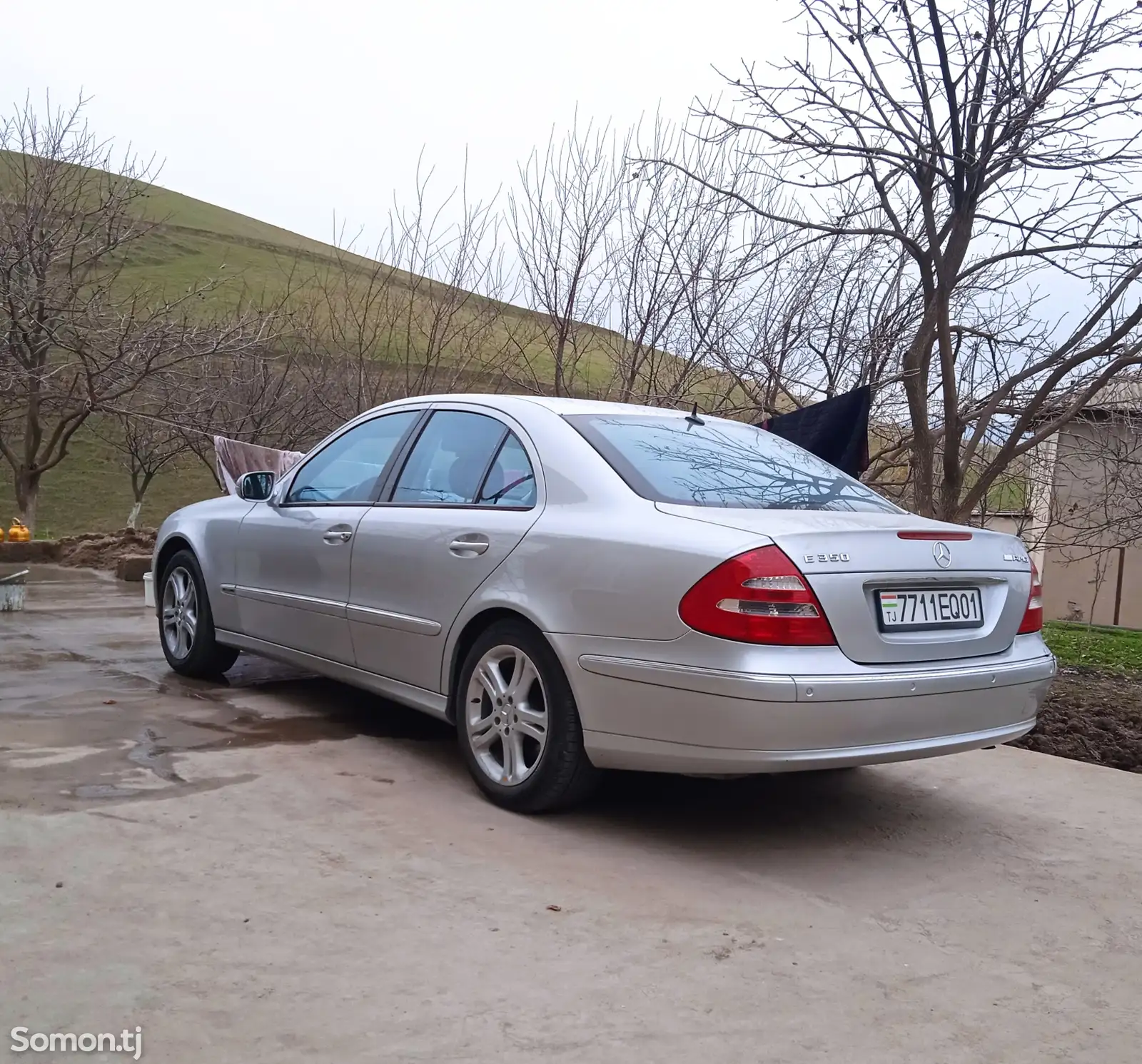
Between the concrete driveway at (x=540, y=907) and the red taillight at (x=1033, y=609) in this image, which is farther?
the red taillight at (x=1033, y=609)

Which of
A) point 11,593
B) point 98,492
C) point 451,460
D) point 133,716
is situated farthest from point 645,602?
point 98,492

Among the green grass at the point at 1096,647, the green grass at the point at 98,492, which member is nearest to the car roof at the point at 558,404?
the green grass at the point at 1096,647

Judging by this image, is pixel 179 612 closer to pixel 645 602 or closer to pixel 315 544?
pixel 315 544

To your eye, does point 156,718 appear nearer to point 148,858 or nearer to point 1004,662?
point 148,858

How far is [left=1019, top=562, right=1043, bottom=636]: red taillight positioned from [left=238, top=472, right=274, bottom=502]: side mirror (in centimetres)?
368

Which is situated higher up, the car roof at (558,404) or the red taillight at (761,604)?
the car roof at (558,404)

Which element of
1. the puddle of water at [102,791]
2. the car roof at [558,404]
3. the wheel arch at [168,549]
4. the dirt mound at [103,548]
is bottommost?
the dirt mound at [103,548]

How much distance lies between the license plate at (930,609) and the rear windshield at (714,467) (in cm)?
53

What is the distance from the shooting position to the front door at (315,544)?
5066 mm

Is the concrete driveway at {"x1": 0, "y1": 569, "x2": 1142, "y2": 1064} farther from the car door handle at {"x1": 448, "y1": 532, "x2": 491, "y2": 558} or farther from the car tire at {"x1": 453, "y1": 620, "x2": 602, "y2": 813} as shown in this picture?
the car door handle at {"x1": 448, "y1": 532, "x2": 491, "y2": 558}

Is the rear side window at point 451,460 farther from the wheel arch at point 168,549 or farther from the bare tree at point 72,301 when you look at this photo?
the bare tree at point 72,301

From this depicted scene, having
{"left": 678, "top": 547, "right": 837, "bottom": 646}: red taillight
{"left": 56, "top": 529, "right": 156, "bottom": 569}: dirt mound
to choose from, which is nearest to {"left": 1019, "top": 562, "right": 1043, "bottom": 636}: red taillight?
{"left": 678, "top": 547, "right": 837, "bottom": 646}: red taillight

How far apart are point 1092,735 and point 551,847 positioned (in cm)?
341

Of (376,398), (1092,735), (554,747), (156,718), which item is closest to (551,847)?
(554,747)
